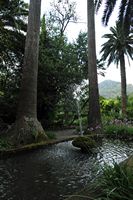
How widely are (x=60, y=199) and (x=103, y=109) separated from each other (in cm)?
2780

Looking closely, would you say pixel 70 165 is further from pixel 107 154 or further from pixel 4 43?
pixel 4 43

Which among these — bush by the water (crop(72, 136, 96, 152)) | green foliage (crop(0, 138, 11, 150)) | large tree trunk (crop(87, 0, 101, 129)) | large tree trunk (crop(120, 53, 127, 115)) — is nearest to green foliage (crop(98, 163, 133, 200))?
bush by the water (crop(72, 136, 96, 152))

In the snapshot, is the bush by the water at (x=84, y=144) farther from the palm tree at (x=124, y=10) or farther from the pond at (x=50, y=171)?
the palm tree at (x=124, y=10)

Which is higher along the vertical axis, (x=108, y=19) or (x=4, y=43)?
(x=108, y=19)

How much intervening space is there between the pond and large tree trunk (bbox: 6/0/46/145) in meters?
1.02

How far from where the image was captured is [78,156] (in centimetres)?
923

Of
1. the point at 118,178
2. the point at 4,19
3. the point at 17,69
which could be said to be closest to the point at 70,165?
the point at 118,178

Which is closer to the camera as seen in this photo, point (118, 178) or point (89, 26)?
point (118, 178)

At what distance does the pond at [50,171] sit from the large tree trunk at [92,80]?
5346 millimetres

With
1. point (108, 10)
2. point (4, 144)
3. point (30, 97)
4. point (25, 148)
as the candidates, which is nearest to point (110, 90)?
point (108, 10)

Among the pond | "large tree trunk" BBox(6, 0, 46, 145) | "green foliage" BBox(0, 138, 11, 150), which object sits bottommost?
the pond

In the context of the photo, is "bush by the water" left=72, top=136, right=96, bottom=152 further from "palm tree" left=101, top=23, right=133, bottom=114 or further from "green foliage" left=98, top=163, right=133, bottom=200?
"palm tree" left=101, top=23, right=133, bottom=114

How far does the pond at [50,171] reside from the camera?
5.36 metres

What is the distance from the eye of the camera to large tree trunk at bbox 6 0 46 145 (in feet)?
36.3
